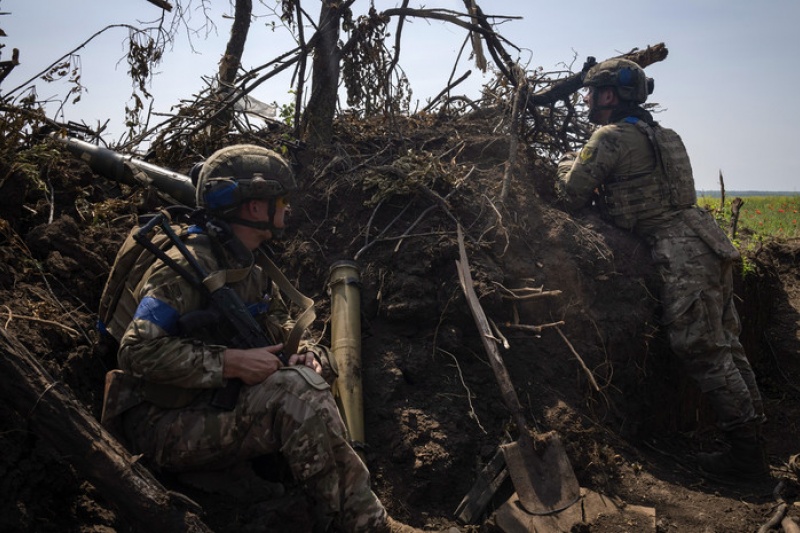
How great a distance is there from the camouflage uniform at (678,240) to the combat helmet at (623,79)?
0.49 ft

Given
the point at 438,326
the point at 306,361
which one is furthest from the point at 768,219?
the point at 306,361

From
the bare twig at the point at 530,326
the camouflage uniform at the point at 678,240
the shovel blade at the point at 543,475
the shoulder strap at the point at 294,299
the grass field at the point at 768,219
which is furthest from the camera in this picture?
the grass field at the point at 768,219

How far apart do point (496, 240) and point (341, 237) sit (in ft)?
4.06

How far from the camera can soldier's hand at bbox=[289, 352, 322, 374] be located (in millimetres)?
3660

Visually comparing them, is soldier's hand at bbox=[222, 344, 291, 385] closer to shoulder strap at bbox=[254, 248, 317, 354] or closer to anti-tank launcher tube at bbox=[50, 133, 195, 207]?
shoulder strap at bbox=[254, 248, 317, 354]

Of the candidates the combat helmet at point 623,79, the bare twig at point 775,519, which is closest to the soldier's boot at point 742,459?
the bare twig at point 775,519

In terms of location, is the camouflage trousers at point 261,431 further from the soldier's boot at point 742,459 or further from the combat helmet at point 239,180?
the soldier's boot at point 742,459

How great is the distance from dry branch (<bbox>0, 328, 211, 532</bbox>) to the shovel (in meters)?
2.19

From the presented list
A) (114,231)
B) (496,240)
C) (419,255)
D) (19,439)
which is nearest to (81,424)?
(19,439)

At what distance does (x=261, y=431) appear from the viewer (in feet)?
10.9

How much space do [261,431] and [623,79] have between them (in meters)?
4.52

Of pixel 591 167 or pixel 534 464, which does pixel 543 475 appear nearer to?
pixel 534 464

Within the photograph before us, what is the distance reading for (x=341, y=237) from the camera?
5.62 metres

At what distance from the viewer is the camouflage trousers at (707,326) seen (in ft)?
18.8
